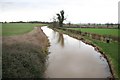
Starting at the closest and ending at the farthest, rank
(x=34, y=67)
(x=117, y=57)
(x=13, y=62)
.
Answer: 1. (x=13, y=62)
2. (x=34, y=67)
3. (x=117, y=57)

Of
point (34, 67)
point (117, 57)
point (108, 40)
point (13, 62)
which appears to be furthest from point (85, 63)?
point (108, 40)

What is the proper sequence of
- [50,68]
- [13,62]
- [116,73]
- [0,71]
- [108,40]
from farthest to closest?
[108,40]
[50,68]
[116,73]
[13,62]
[0,71]

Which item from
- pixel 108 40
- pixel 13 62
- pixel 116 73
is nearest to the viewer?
pixel 13 62

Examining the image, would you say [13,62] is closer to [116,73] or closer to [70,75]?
[70,75]

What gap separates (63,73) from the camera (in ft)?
49.5

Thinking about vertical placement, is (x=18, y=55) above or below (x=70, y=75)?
above

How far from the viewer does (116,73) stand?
1404cm

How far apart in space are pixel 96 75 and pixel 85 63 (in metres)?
3.93

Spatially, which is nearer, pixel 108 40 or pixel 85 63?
pixel 85 63

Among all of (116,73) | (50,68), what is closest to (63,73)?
(50,68)

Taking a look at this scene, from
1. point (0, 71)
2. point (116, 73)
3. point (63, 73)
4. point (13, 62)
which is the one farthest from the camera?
point (63, 73)

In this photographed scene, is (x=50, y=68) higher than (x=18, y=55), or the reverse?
(x=18, y=55)

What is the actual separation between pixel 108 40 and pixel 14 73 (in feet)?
74.2

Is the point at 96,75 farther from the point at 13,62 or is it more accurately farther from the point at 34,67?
the point at 13,62
